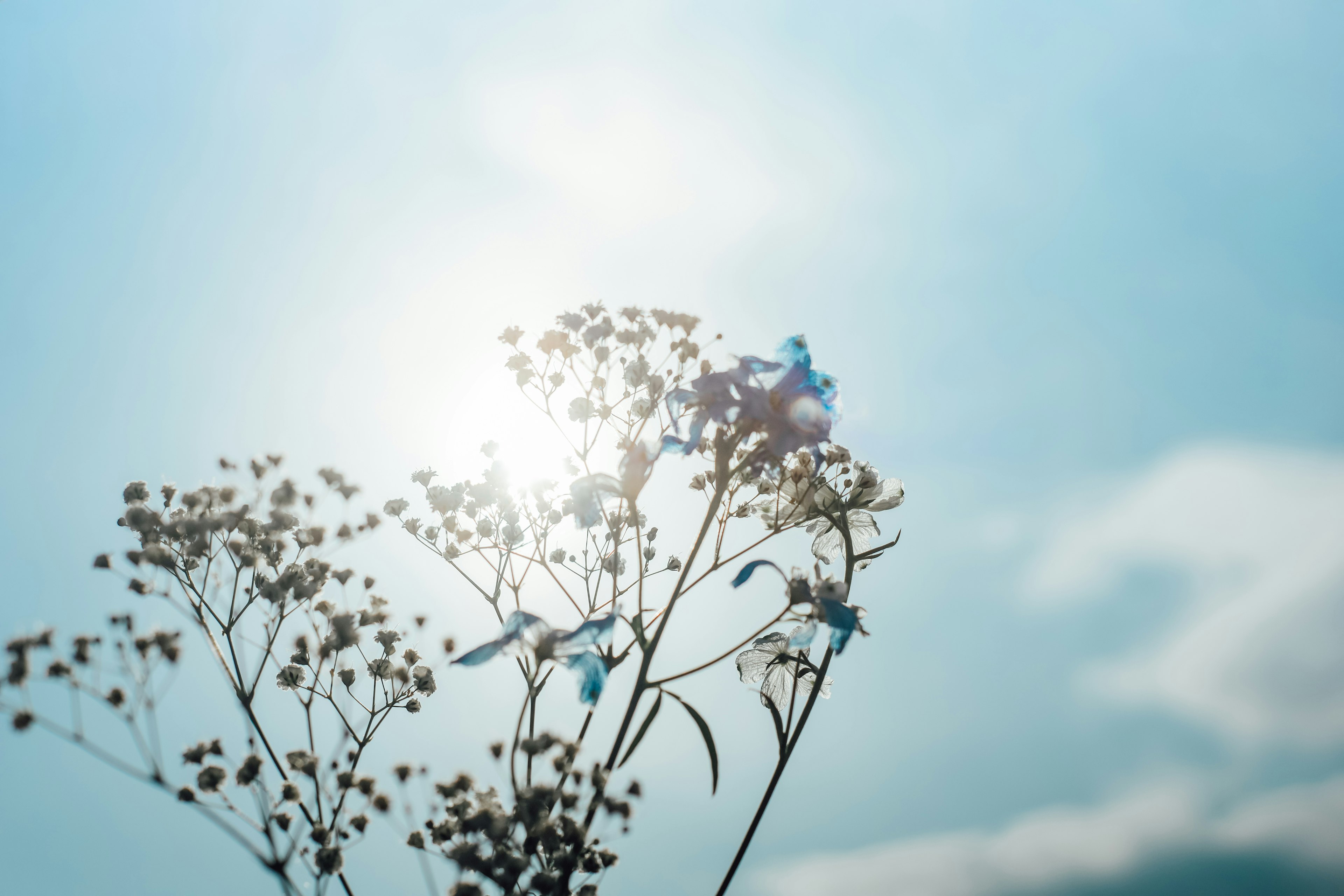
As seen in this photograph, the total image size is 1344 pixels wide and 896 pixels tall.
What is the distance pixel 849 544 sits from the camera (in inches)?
74.8

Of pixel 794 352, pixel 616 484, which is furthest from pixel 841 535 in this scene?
pixel 616 484

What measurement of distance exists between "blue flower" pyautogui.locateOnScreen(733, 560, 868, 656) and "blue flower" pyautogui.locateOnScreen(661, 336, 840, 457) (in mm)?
272

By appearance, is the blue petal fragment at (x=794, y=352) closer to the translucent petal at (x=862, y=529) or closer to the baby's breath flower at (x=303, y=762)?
the translucent petal at (x=862, y=529)

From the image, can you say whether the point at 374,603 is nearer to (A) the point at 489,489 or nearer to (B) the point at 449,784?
(A) the point at 489,489

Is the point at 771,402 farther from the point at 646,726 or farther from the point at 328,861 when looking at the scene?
the point at 328,861

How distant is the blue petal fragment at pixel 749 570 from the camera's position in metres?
1.54

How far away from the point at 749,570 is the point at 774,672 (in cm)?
75

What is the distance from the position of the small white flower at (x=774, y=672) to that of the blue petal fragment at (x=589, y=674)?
0.70 m

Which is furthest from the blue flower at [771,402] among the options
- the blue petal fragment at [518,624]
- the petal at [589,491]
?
the blue petal fragment at [518,624]

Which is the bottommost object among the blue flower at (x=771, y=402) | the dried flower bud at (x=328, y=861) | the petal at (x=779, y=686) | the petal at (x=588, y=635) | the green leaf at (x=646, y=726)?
the dried flower bud at (x=328, y=861)

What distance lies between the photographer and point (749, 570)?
1548 millimetres

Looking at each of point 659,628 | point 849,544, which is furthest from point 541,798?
point 849,544

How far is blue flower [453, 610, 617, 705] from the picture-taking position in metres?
1.46

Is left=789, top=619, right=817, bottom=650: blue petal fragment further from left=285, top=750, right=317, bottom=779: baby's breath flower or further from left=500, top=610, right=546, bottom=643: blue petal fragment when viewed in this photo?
left=285, top=750, right=317, bottom=779: baby's breath flower
